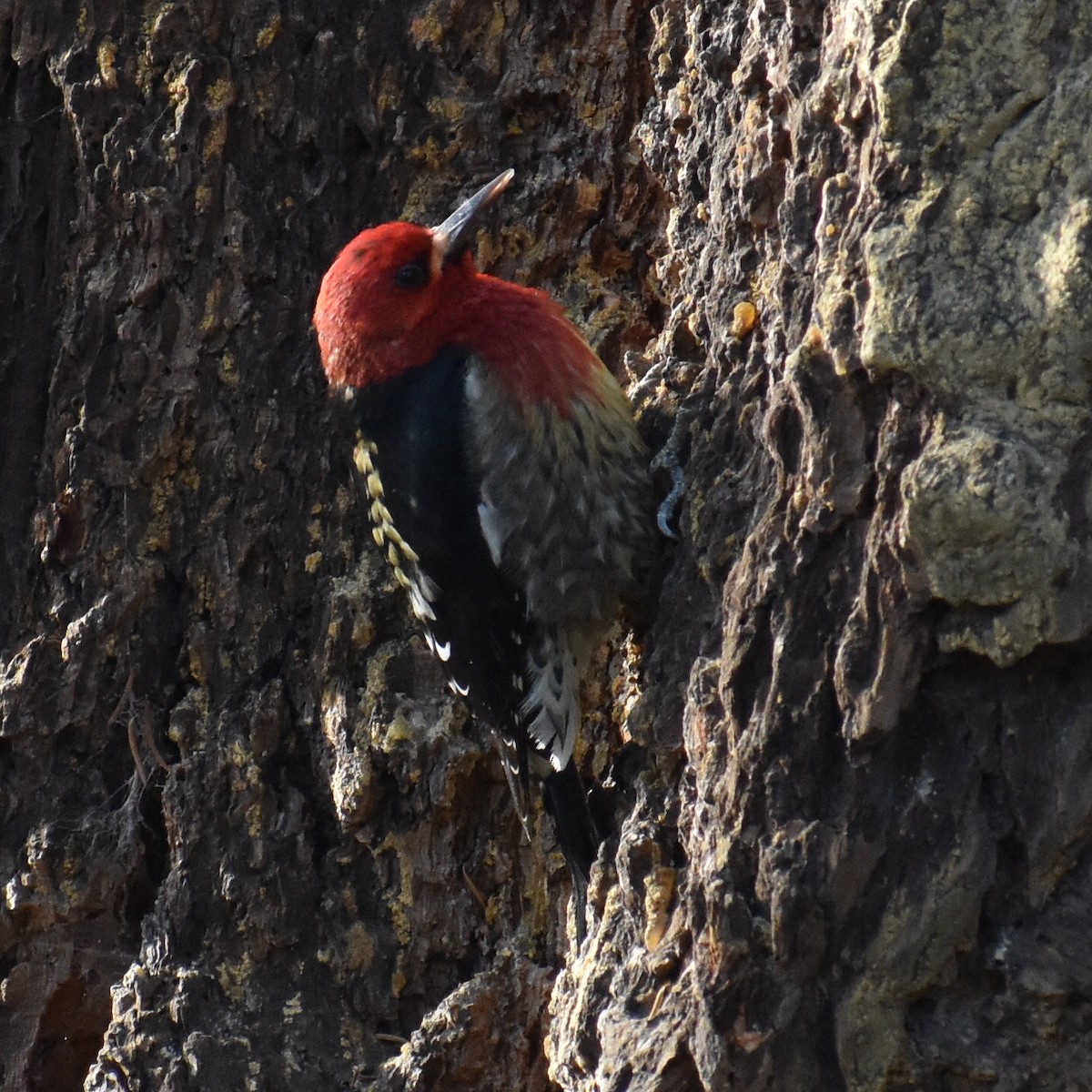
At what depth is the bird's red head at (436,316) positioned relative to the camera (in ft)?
10.3

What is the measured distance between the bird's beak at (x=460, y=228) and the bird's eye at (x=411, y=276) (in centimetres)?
4

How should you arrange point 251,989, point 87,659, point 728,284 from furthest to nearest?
point 87,659 < point 251,989 < point 728,284

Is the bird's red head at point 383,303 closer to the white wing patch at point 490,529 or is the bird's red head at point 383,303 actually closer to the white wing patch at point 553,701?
the white wing patch at point 490,529

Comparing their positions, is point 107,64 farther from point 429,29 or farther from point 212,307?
point 429,29

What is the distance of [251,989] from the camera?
3.21 metres

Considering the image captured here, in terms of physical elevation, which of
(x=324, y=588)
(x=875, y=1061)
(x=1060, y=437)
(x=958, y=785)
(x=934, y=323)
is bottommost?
(x=875, y=1061)

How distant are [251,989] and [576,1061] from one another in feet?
3.01

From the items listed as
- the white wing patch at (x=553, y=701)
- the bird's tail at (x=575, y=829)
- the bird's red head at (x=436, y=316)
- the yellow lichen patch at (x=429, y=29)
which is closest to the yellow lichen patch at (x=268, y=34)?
the yellow lichen patch at (x=429, y=29)

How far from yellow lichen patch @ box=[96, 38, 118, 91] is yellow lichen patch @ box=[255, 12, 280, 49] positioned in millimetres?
359

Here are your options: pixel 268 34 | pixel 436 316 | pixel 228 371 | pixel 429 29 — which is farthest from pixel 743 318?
pixel 268 34

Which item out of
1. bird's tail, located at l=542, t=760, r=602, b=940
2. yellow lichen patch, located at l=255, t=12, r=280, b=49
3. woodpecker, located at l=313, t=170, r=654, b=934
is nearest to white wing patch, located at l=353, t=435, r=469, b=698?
woodpecker, located at l=313, t=170, r=654, b=934

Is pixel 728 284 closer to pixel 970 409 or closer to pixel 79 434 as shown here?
pixel 970 409

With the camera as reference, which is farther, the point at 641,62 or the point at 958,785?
the point at 641,62

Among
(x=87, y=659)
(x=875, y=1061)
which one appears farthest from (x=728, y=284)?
(x=87, y=659)
